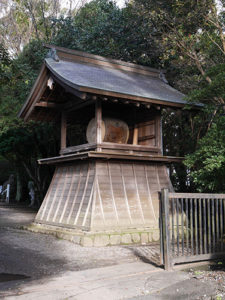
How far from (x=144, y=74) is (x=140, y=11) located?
11.2ft

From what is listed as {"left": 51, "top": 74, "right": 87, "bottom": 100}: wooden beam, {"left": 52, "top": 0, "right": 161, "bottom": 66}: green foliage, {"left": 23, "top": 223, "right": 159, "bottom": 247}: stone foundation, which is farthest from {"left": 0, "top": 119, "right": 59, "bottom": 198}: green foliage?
{"left": 23, "top": 223, "right": 159, "bottom": 247}: stone foundation

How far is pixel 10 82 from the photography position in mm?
9805

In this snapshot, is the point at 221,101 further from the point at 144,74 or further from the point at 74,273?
the point at 74,273

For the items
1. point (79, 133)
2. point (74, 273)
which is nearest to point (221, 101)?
point (74, 273)

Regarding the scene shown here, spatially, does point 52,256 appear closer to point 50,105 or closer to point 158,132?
point 158,132

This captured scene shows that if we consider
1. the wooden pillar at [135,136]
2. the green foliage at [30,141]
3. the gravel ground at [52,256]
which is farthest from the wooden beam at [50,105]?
the green foliage at [30,141]

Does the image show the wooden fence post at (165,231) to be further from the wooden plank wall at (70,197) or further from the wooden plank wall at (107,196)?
the wooden plank wall at (70,197)

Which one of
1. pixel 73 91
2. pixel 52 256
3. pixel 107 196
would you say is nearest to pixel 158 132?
pixel 107 196

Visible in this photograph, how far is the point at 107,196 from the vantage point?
10.9m

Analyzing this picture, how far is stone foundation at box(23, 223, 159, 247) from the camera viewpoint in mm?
9805

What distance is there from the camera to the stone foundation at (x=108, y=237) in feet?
32.2

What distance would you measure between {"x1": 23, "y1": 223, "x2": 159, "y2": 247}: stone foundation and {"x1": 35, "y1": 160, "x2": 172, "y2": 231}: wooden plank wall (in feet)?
0.66

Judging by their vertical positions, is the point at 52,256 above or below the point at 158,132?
below

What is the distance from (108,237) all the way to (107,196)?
1.43m
